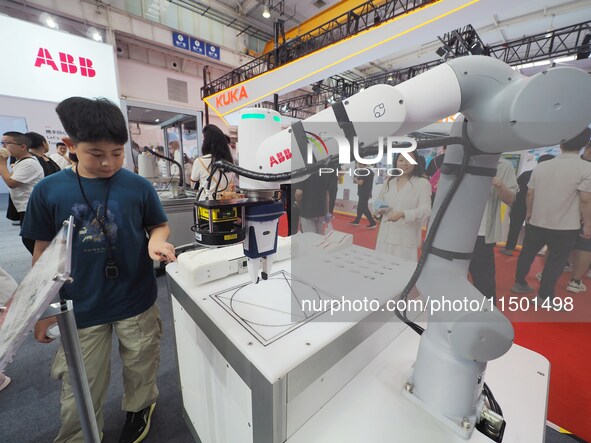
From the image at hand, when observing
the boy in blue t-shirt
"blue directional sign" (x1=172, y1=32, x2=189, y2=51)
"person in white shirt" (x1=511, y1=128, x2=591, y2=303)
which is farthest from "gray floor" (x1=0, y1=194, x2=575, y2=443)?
"blue directional sign" (x1=172, y1=32, x2=189, y2=51)

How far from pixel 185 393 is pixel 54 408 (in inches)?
32.5

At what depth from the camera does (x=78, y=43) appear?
4.10 meters

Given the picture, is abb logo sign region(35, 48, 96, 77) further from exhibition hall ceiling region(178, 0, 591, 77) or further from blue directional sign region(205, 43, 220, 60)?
blue directional sign region(205, 43, 220, 60)

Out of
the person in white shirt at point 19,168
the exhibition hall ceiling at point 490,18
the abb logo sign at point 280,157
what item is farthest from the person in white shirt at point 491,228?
the exhibition hall ceiling at point 490,18

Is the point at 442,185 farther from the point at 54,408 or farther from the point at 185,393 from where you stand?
the point at 54,408

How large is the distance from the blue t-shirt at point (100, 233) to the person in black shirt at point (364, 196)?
862 millimetres

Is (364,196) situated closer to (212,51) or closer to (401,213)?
(401,213)

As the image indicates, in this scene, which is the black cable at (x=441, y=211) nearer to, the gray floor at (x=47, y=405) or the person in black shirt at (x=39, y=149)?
the gray floor at (x=47, y=405)

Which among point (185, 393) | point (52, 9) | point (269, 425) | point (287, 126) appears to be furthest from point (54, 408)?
point (52, 9)

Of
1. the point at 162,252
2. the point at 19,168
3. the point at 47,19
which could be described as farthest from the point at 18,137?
the point at 47,19

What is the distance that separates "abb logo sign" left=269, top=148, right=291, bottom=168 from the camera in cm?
49

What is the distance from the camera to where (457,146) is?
1.65 ft

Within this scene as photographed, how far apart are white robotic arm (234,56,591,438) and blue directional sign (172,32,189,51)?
7.15 meters

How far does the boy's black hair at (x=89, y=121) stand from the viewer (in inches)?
29.5
